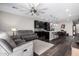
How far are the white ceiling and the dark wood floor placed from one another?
412mm

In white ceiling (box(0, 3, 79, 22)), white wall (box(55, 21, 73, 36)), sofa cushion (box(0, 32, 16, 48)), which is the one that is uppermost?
white ceiling (box(0, 3, 79, 22))

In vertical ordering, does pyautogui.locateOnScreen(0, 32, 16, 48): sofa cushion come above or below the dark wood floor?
above

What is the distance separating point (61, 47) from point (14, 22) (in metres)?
1.05

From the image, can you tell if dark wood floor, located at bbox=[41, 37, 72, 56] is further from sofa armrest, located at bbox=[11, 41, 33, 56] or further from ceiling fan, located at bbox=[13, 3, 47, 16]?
ceiling fan, located at bbox=[13, 3, 47, 16]

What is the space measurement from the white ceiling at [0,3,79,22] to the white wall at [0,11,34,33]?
0.09m

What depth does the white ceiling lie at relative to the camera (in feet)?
5.74

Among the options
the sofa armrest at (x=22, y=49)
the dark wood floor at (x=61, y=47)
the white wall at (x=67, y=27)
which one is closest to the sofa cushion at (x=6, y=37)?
the sofa armrest at (x=22, y=49)

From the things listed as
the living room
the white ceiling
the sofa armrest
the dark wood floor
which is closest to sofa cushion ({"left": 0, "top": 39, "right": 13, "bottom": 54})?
the living room

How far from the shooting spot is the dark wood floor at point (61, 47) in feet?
5.81

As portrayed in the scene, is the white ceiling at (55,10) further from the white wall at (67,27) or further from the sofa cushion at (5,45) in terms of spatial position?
the sofa cushion at (5,45)

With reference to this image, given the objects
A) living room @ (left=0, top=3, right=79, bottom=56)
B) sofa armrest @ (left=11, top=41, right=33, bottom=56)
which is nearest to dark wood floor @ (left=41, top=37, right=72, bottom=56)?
living room @ (left=0, top=3, right=79, bottom=56)

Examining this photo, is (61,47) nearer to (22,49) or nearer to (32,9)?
(22,49)

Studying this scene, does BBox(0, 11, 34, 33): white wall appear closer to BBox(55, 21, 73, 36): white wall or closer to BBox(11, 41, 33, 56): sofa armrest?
BBox(11, 41, 33, 56): sofa armrest

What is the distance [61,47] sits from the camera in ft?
5.85
